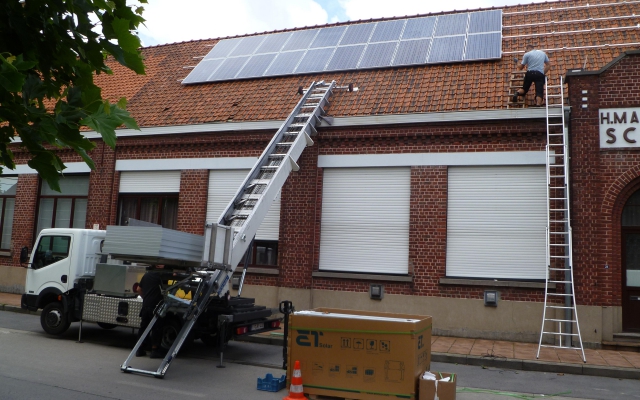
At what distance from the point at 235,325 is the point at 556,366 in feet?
19.1

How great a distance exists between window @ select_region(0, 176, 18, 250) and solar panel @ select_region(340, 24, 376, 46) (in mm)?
12687

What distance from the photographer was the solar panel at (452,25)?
17.3 metres

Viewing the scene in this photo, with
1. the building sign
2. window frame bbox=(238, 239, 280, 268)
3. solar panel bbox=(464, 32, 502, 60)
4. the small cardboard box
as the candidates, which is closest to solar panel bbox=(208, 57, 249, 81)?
window frame bbox=(238, 239, 280, 268)

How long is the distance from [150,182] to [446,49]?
32.2 feet

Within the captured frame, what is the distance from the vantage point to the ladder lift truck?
890 cm

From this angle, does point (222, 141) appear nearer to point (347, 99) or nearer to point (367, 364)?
point (347, 99)

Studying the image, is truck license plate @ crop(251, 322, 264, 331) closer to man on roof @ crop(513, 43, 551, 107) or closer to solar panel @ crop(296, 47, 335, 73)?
man on roof @ crop(513, 43, 551, 107)

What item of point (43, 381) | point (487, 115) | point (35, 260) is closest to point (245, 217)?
point (43, 381)

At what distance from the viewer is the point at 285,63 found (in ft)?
60.3

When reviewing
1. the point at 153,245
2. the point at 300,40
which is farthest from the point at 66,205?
the point at 153,245

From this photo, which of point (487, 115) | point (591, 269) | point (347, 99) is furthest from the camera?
point (347, 99)

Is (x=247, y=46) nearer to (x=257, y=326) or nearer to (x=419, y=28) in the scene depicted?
(x=419, y=28)

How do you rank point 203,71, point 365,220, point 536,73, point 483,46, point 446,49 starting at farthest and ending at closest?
point 203,71, point 446,49, point 483,46, point 365,220, point 536,73

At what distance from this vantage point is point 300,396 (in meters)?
6.71
